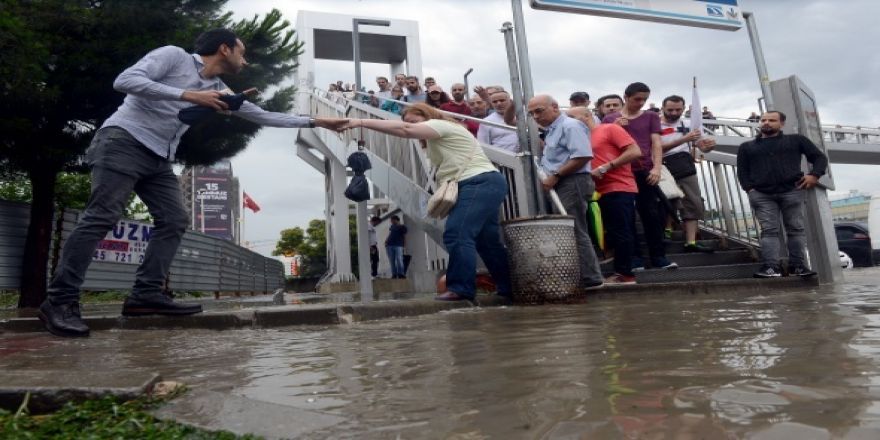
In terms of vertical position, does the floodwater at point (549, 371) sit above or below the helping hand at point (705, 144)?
below

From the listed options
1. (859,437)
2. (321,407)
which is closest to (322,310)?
(321,407)

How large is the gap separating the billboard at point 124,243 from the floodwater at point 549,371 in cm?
845

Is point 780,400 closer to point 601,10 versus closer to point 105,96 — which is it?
point 601,10

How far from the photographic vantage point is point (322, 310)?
12.2 feet

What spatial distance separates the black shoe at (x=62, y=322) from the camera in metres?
3.30

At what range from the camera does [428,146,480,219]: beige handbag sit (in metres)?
4.58

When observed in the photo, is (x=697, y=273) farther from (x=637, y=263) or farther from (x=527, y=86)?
(x=527, y=86)

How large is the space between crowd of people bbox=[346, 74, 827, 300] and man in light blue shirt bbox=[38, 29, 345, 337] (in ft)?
3.13

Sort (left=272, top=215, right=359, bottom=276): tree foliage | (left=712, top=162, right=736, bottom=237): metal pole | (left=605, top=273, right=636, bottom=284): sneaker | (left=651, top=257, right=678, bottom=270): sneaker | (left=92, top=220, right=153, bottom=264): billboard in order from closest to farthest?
(left=605, top=273, right=636, bottom=284): sneaker
(left=651, top=257, right=678, bottom=270): sneaker
(left=712, top=162, right=736, bottom=237): metal pole
(left=92, top=220, right=153, bottom=264): billboard
(left=272, top=215, right=359, bottom=276): tree foliage

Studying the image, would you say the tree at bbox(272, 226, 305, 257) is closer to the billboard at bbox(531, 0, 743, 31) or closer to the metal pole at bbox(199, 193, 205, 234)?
the metal pole at bbox(199, 193, 205, 234)

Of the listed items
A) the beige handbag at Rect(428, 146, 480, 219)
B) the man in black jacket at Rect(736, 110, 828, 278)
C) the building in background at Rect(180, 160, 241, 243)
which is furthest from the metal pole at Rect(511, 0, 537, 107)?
the building in background at Rect(180, 160, 241, 243)

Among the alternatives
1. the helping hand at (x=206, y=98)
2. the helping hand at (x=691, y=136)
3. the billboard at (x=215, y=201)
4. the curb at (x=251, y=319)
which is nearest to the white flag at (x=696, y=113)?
the helping hand at (x=691, y=136)

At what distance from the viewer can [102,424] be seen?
1.37 meters

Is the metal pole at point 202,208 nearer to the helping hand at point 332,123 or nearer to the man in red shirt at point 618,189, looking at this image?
the man in red shirt at point 618,189
